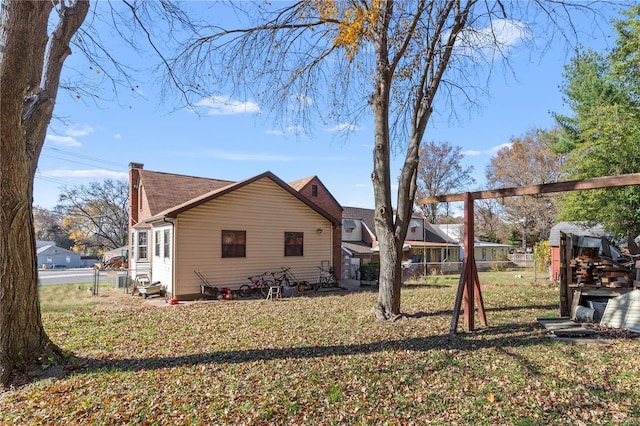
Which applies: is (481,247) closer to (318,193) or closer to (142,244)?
(318,193)

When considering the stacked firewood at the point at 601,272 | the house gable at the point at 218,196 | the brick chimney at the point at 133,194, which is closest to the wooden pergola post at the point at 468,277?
the stacked firewood at the point at 601,272

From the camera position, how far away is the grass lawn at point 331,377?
3750mm

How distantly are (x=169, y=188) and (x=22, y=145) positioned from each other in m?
13.0

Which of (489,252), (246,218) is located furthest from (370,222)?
(246,218)

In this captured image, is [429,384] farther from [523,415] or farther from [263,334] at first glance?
[263,334]

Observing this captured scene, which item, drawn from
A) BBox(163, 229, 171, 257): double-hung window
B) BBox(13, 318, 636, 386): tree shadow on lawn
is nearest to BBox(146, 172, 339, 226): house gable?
BBox(163, 229, 171, 257): double-hung window

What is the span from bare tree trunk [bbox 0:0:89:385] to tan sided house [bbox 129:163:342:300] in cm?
701

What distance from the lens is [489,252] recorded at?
126ft

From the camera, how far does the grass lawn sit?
375 centimetres

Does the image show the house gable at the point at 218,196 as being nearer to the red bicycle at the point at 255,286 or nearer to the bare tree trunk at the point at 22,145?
the red bicycle at the point at 255,286

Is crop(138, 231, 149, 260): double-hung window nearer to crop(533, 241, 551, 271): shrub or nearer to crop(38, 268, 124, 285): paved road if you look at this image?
crop(38, 268, 124, 285): paved road

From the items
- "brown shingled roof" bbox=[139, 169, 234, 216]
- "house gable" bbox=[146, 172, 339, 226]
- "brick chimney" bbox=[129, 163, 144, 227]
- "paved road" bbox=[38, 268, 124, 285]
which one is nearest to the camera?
"house gable" bbox=[146, 172, 339, 226]

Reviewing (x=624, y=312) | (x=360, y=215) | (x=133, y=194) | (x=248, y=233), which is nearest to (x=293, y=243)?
(x=248, y=233)

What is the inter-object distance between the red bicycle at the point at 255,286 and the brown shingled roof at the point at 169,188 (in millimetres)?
5365
